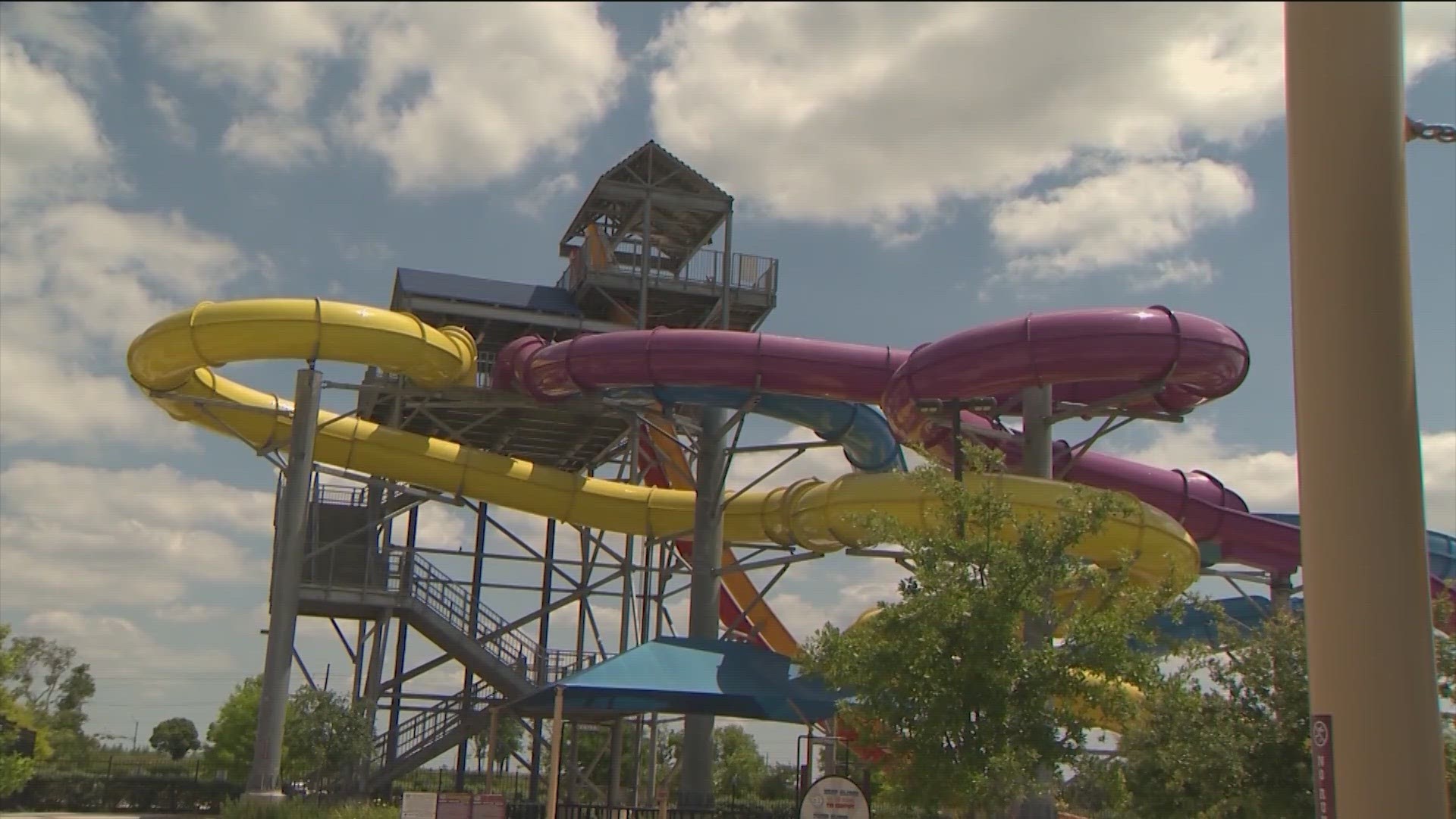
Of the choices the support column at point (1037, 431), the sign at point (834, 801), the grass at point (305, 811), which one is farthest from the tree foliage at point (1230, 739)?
the grass at point (305, 811)

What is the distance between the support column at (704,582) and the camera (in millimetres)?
25438

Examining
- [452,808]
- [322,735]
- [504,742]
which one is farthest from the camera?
[504,742]

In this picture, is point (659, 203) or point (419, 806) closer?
point (419, 806)

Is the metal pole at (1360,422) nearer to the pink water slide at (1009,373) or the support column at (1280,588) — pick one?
the pink water slide at (1009,373)

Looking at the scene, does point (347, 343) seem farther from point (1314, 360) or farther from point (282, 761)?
point (1314, 360)

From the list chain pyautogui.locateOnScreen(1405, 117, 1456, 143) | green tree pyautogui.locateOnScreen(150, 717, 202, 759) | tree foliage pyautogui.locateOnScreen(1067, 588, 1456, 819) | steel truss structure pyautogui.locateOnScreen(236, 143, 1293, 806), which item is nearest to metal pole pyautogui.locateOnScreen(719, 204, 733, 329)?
steel truss structure pyautogui.locateOnScreen(236, 143, 1293, 806)

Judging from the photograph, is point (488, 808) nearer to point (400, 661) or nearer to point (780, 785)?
point (400, 661)

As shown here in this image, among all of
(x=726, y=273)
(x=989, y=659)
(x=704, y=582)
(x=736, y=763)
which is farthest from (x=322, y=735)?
(x=736, y=763)

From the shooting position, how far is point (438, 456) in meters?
27.4

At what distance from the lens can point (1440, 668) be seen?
44.1 ft

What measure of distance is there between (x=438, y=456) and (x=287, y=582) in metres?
4.43

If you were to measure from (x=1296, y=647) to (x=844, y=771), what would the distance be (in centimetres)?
633

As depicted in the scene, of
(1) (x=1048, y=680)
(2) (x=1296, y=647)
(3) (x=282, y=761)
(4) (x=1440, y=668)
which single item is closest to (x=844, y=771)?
(1) (x=1048, y=680)

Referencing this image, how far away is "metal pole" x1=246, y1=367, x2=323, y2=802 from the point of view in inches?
889
